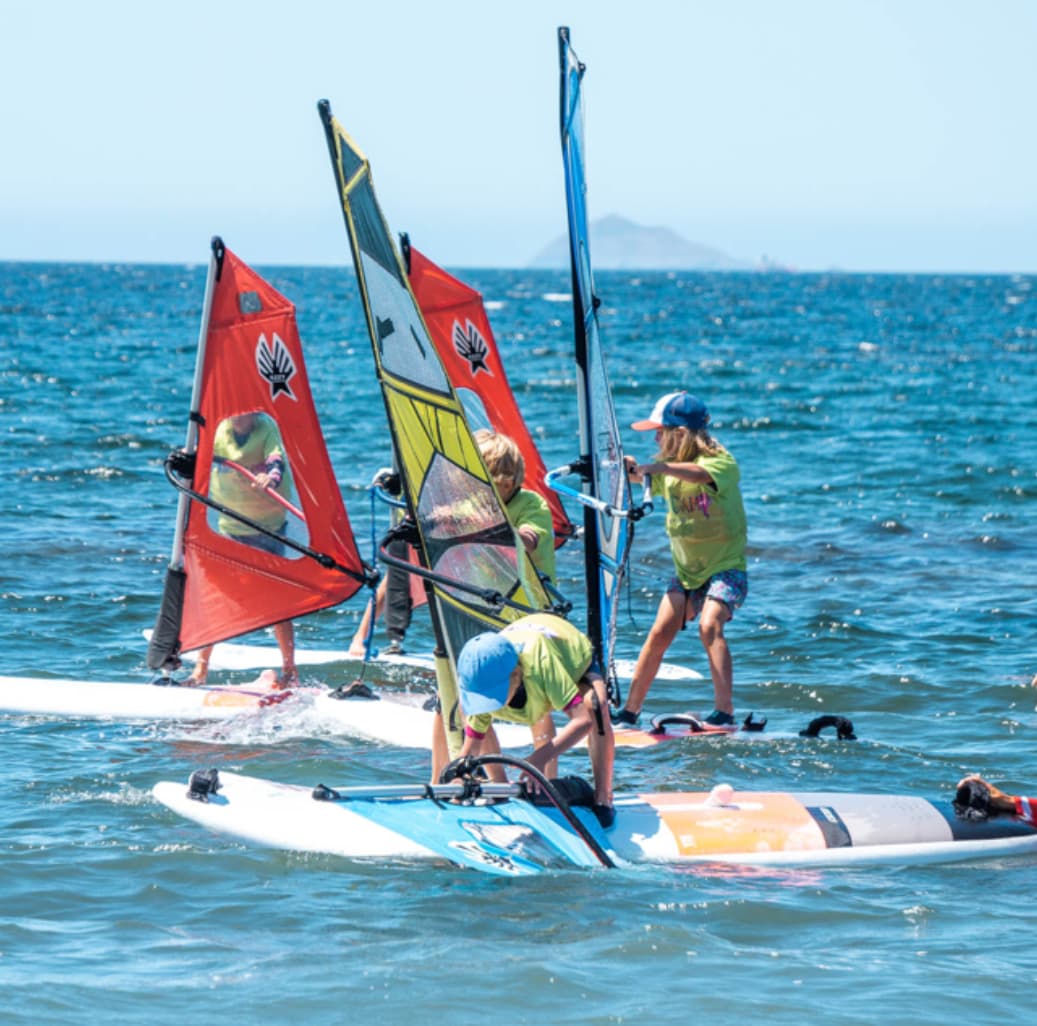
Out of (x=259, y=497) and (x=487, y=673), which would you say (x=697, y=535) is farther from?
(x=487, y=673)

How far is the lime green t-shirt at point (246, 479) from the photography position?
9.55 meters

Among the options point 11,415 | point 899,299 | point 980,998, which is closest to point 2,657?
point 980,998

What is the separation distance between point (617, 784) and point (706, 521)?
59.5 inches

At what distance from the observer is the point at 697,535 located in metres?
8.84

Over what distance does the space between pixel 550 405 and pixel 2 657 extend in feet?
67.0

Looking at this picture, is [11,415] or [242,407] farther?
[11,415]

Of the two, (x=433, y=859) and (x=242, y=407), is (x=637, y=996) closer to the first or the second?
(x=433, y=859)

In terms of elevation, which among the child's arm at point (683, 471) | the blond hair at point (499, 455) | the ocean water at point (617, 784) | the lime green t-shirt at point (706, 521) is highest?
the blond hair at point (499, 455)

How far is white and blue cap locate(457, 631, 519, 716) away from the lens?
6.24m

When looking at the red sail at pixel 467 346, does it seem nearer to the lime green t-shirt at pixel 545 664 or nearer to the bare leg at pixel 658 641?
the bare leg at pixel 658 641

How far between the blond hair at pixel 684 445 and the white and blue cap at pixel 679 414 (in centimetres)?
3

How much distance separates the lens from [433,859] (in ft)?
22.4

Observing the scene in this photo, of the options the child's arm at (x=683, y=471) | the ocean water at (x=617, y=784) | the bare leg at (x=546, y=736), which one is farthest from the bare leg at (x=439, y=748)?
the child's arm at (x=683, y=471)

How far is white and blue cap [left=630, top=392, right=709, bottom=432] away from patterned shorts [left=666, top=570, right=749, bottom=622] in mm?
904
